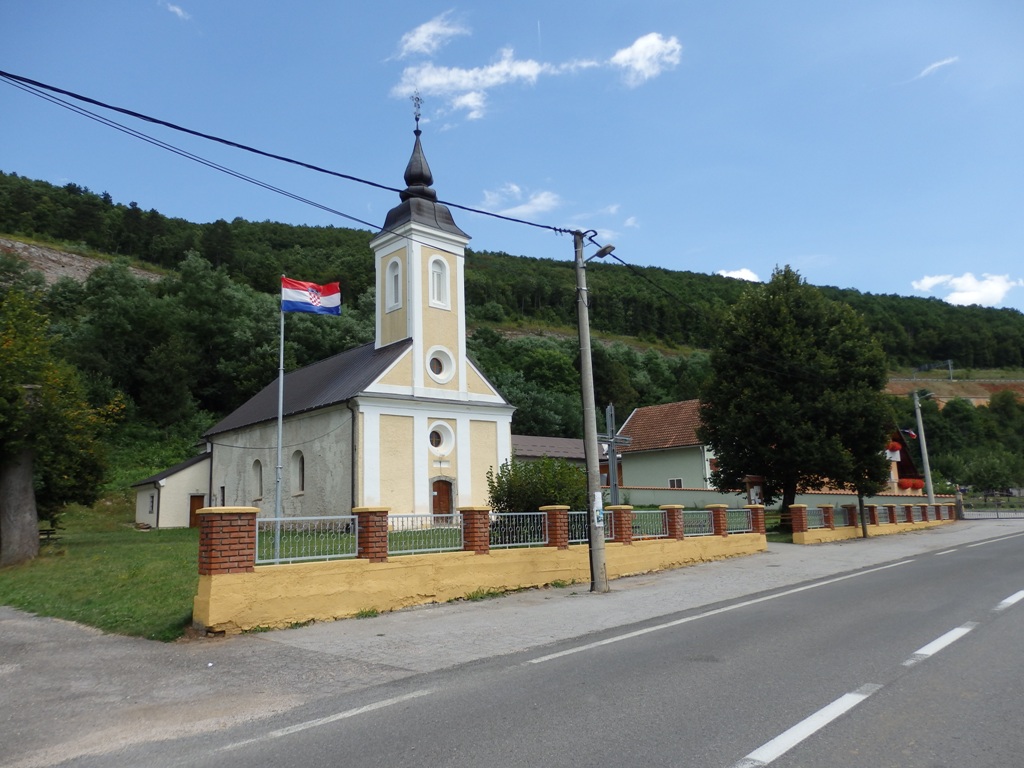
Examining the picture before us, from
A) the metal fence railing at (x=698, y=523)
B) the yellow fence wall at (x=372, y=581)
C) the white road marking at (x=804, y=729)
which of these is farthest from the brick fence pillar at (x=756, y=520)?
the white road marking at (x=804, y=729)

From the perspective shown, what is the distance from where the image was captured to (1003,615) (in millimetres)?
9562

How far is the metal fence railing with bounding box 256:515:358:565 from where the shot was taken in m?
10.8

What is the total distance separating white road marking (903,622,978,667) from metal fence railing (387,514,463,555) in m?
7.48

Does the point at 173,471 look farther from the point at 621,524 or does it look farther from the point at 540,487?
the point at 621,524

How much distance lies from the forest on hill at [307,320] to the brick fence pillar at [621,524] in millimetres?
16819

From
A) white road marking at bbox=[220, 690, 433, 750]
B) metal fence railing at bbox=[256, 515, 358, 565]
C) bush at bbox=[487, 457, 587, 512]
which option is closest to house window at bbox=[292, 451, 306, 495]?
bush at bbox=[487, 457, 587, 512]

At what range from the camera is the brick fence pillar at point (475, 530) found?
13.6 m

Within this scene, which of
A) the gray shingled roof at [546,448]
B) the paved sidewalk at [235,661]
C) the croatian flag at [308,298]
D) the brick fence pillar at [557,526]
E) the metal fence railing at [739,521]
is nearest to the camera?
the paved sidewalk at [235,661]

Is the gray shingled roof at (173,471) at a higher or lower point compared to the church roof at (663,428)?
lower

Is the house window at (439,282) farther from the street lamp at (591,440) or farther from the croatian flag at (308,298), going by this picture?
the street lamp at (591,440)

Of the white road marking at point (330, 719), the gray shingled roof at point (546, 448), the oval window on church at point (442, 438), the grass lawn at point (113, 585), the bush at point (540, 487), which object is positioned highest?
the gray shingled roof at point (546, 448)

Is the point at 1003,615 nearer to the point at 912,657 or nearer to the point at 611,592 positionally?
the point at 912,657

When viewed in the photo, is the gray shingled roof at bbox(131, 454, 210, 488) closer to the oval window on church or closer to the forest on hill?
the forest on hill

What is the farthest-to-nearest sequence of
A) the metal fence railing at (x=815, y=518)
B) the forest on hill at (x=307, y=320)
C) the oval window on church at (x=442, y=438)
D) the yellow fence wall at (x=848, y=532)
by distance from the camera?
the forest on hill at (x=307, y=320), the oval window on church at (x=442, y=438), the metal fence railing at (x=815, y=518), the yellow fence wall at (x=848, y=532)
